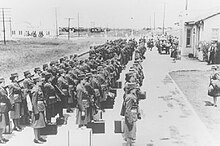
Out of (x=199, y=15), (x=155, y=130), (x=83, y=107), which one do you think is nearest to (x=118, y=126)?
(x=83, y=107)

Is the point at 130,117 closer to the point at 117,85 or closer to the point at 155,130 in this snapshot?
the point at 155,130

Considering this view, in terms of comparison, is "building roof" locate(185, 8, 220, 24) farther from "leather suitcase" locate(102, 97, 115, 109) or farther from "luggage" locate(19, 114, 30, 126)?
"luggage" locate(19, 114, 30, 126)

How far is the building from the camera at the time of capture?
20.1m

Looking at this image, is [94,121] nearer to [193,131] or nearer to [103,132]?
[103,132]

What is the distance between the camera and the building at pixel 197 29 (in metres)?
20.1

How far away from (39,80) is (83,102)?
121 centimetres

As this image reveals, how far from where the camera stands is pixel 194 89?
40.6 feet

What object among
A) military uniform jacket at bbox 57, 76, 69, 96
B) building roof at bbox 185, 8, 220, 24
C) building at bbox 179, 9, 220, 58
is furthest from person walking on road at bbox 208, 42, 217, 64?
military uniform jacket at bbox 57, 76, 69, 96

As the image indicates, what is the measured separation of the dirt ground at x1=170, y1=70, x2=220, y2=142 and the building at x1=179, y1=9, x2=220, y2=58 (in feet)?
15.0

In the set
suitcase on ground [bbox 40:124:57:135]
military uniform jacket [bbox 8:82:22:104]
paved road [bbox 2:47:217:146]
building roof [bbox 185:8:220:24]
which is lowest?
paved road [bbox 2:47:217:146]

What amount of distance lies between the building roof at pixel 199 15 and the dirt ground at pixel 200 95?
5.33 m

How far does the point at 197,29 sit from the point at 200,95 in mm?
→ 11994

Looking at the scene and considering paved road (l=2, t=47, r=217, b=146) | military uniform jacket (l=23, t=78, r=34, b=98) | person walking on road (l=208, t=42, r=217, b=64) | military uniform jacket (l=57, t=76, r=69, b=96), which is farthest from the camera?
person walking on road (l=208, t=42, r=217, b=64)

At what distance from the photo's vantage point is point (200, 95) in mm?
11312
